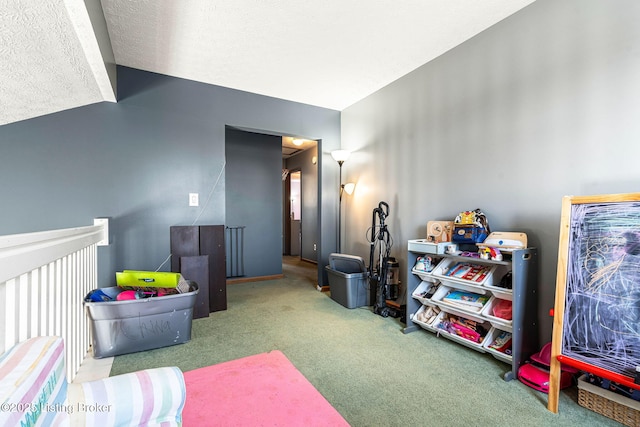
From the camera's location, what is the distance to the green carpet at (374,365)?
164cm

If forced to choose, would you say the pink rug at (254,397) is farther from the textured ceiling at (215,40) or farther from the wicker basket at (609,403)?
the textured ceiling at (215,40)

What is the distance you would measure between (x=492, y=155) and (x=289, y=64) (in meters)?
2.08

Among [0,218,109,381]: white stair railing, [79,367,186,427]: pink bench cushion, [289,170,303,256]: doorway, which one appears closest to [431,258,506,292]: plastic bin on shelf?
[79,367,186,427]: pink bench cushion

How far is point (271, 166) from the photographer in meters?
5.25

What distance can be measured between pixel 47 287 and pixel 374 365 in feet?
6.50

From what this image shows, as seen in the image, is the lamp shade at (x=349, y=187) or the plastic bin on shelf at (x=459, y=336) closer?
the plastic bin on shelf at (x=459, y=336)

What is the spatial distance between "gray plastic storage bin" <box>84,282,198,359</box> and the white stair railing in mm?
114

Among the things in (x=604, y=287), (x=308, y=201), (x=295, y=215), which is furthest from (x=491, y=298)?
(x=295, y=215)

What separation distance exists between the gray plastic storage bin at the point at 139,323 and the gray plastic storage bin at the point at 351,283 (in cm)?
162

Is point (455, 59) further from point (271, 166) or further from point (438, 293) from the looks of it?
point (271, 166)

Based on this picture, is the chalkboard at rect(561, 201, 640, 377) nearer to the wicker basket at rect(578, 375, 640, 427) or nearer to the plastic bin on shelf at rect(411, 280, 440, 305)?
the wicker basket at rect(578, 375, 640, 427)

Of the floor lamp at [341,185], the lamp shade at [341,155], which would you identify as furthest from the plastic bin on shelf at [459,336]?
the lamp shade at [341,155]

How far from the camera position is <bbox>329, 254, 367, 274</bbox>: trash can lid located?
3455 mm

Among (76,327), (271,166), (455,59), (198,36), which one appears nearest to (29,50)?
(198,36)
